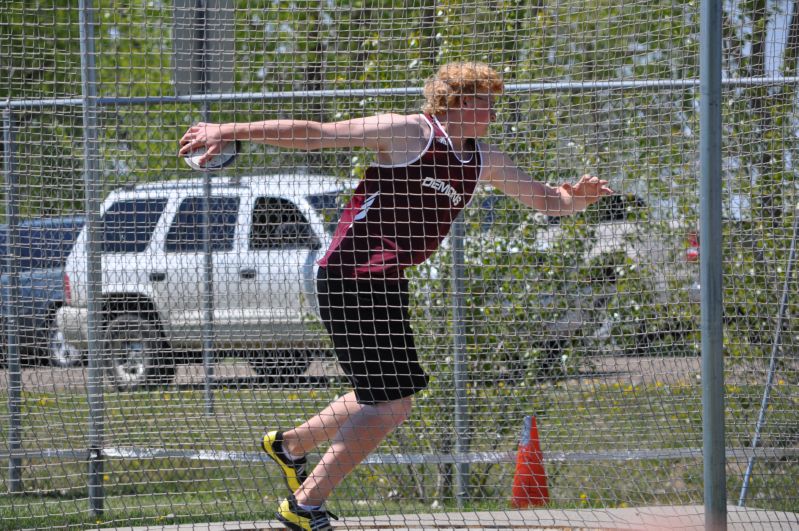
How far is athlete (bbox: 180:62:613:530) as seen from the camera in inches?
148

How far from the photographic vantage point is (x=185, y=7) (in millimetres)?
4875

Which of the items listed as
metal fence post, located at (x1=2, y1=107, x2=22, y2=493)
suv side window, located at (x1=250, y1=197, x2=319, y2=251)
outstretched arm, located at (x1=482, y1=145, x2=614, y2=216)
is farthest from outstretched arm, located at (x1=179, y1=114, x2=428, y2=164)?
metal fence post, located at (x1=2, y1=107, x2=22, y2=493)

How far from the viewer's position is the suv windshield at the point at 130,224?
5.43 m

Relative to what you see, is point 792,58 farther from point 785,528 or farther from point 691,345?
point 785,528

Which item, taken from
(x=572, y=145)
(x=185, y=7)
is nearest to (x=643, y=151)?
(x=572, y=145)

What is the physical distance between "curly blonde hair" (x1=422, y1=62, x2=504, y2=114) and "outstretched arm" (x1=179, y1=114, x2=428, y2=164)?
0.80ft

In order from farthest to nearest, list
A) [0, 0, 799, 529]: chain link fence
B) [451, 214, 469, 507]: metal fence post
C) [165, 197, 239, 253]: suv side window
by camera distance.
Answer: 1. [165, 197, 239, 253]: suv side window
2. [451, 214, 469, 507]: metal fence post
3. [0, 0, 799, 529]: chain link fence

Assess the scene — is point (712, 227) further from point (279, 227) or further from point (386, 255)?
point (279, 227)

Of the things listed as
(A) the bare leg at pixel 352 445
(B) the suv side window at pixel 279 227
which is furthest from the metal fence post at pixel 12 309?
(A) the bare leg at pixel 352 445

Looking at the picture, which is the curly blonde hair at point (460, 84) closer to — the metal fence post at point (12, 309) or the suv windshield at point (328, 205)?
the suv windshield at point (328, 205)

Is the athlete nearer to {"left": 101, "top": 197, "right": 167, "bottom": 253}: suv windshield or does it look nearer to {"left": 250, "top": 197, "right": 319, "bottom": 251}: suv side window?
{"left": 250, "top": 197, "right": 319, "bottom": 251}: suv side window

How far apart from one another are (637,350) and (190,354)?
2625 millimetres

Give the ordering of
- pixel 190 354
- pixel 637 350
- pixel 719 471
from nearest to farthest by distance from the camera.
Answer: pixel 719 471
pixel 637 350
pixel 190 354

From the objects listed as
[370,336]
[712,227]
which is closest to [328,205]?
[370,336]
